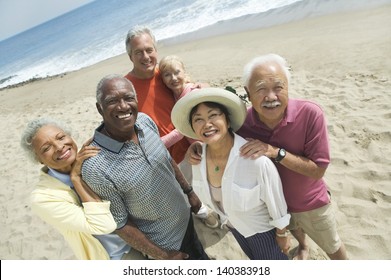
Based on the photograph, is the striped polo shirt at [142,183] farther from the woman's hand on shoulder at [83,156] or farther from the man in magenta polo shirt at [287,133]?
the man in magenta polo shirt at [287,133]

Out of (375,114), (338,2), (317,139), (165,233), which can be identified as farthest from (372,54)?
(165,233)

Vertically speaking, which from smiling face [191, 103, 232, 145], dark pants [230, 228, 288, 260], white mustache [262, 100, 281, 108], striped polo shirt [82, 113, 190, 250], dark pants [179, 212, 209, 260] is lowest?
dark pants [179, 212, 209, 260]

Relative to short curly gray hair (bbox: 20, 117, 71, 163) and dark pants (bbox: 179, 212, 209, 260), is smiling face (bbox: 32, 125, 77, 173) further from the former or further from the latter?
dark pants (bbox: 179, 212, 209, 260)

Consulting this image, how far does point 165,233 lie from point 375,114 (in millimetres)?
3814

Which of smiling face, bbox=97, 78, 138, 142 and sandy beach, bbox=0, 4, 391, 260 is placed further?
sandy beach, bbox=0, 4, 391, 260

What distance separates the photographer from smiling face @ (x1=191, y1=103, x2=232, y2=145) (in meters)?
1.89

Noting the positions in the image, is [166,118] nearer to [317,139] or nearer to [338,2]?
[317,139]

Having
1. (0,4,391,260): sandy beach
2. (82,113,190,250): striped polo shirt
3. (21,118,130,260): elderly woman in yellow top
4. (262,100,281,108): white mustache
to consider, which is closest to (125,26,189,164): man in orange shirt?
(82,113,190,250): striped polo shirt

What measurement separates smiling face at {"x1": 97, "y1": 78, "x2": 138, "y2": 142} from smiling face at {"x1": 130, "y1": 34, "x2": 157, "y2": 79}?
824 mm

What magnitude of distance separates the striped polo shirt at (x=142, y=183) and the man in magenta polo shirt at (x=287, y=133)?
0.64 meters

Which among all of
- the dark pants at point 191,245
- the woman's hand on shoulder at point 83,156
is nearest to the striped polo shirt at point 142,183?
the woman's hand on shoulder at point 83,156

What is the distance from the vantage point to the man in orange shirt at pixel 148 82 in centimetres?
273

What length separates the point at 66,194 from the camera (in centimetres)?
187

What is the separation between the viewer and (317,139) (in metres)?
1.88
